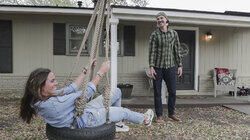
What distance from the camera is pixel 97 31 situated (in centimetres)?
182

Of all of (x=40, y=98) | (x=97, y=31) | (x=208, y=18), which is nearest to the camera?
(x=40, y=98)

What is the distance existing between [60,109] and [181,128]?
87.5 inches

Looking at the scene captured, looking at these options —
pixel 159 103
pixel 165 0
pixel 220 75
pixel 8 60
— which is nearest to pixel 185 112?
pixel 159 103

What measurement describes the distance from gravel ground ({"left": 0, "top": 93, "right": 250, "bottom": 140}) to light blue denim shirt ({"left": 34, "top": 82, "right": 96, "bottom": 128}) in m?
1.25

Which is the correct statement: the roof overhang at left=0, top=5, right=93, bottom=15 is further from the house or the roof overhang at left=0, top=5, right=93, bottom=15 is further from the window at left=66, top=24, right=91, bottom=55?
the window at left=66, top=24, right=91, bottom=55

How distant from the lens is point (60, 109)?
152cm

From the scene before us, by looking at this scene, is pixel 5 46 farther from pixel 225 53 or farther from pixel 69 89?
pixel 225 53

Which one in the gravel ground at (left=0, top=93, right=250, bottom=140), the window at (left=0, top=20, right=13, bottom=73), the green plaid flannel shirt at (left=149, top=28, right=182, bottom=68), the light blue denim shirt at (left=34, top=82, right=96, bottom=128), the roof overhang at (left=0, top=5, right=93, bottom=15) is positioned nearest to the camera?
the light blue denim shirt at (left=34, top=82, right=96, bottom=128)

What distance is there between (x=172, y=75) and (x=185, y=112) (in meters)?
1.44

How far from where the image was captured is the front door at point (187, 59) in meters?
5.69

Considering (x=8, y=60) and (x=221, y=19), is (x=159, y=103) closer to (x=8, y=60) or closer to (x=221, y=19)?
(x=221, y=19)

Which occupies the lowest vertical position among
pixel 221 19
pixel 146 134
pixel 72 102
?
pixel 146 134

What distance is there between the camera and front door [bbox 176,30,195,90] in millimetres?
5688

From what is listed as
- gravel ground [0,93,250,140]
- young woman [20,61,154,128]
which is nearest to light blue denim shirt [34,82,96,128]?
young woman [20,61,154,128]
